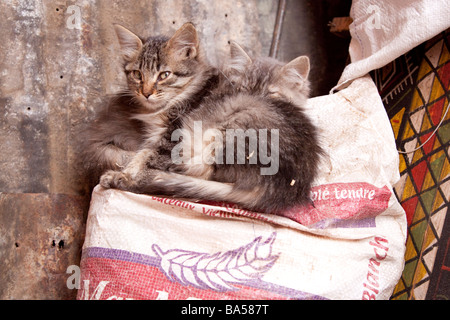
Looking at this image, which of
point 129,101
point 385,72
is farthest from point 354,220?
point 129,101

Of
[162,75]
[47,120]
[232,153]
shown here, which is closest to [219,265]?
[232,153]

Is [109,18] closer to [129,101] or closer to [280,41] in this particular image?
[129,101]

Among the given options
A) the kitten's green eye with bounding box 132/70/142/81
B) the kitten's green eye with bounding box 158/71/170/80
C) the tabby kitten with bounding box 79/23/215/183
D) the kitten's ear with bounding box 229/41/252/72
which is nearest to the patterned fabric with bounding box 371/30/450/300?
the kitten's ear with bounding box 229/41/252/72

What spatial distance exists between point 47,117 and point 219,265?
140 centimetres

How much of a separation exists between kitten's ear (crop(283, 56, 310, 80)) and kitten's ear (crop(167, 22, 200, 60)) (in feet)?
1.76

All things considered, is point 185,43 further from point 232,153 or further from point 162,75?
point 232,153

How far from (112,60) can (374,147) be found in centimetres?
168

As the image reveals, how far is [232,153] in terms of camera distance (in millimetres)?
1749

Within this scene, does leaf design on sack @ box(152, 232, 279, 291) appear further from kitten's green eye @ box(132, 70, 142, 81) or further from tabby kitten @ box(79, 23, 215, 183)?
kitten's green eye @ box(132, 70, 142, 81)

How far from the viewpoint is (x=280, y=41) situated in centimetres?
299

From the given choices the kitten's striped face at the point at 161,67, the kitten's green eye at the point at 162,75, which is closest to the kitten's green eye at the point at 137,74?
the kitten's striped face at the point at 161,67

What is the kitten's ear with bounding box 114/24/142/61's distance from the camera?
2051 millimetres

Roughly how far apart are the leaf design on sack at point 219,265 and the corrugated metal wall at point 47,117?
0.86 m

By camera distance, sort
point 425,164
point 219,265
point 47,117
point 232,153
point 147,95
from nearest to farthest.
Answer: point 219,265, point 232,153, point 147,95, point 425,164, point 47,117
